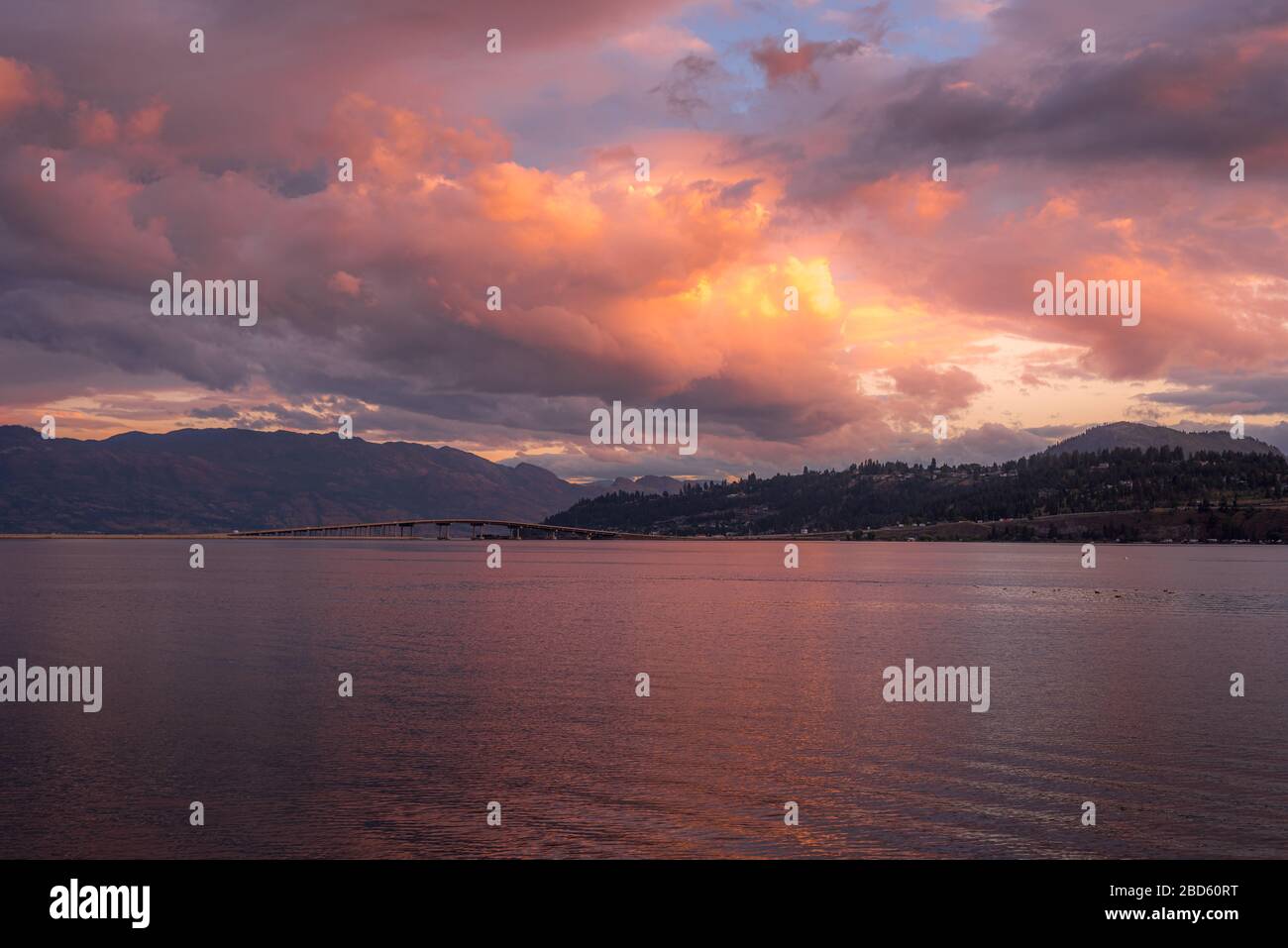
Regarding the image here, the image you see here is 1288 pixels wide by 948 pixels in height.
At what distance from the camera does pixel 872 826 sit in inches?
1246

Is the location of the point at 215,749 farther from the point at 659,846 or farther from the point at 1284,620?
the point at 1284,620

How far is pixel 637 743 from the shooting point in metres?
42.9

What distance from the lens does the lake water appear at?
1208 inches

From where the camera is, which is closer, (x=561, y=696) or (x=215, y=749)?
(x=215, y=749)

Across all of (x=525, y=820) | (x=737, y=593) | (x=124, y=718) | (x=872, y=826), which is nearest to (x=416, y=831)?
(x=525, y=820)

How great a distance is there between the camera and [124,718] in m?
47.5

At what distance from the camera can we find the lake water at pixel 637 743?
1208 inches

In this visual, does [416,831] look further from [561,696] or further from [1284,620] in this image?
[1284,620]
